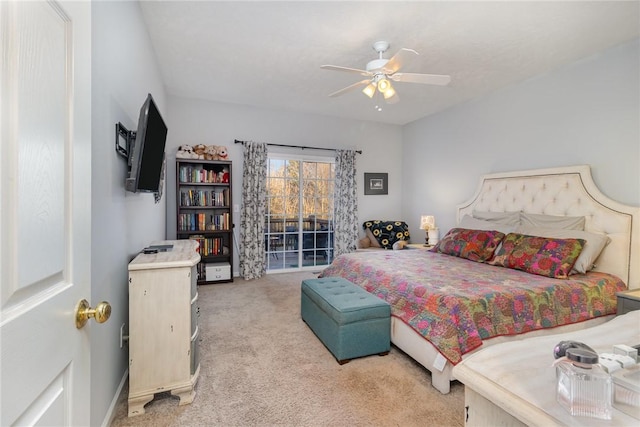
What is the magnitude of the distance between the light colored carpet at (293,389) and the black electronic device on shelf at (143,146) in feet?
4.58

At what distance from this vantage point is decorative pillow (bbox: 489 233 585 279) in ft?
8.80

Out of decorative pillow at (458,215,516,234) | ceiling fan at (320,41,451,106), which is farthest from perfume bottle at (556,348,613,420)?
decorative pillow at (458,215,516,234)

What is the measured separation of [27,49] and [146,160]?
158cm

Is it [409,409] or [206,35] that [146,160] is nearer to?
[206,35]

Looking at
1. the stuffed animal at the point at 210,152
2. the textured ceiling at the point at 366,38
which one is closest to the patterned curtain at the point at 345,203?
the textured ceiling at the point at 366,38

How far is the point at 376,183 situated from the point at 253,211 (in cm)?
246

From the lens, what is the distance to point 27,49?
56 centimetres

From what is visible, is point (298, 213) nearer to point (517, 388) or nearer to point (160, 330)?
point (160, 330)

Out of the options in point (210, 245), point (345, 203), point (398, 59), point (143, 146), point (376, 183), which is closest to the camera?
point (143, 146)

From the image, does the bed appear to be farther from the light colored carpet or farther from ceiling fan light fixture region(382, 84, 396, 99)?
ceiling fan light fixture region(382, 84, 396, 99)

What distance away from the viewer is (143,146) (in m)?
1.88

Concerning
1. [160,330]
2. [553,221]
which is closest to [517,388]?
[160,330]

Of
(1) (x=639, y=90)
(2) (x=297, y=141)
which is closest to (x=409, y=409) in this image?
(1) (x=639, y=90)

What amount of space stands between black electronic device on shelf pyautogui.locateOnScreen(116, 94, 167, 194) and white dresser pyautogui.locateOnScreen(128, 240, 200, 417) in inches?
20.8
